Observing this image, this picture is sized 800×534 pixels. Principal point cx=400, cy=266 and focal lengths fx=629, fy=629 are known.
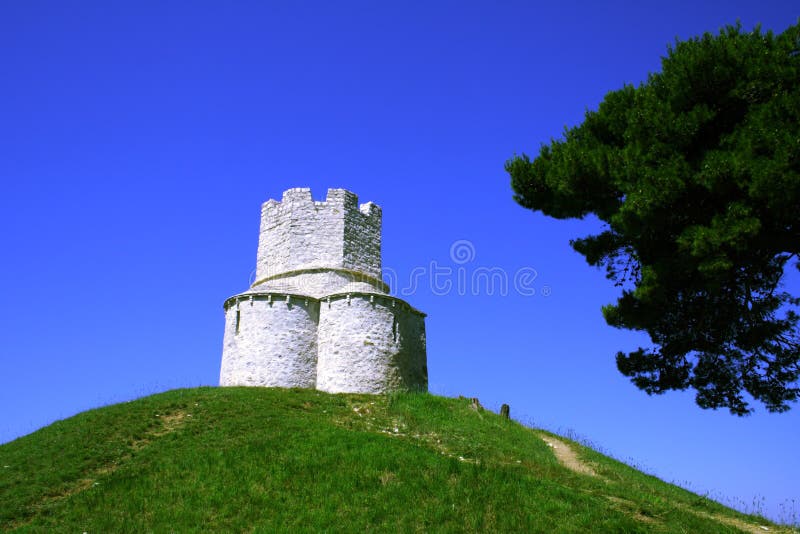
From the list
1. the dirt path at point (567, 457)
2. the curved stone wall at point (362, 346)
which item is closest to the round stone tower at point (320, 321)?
the curved stone wall at point (362, 346)

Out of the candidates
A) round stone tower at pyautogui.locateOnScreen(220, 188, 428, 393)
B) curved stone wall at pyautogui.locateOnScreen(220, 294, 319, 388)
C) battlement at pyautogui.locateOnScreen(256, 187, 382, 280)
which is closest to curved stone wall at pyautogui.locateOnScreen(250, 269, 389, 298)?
round stone tower at pyautogui.locateOnScreen(220, 188, 428, 393)

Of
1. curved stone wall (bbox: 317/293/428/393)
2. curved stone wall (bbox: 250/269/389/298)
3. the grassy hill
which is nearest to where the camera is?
the grassy hill

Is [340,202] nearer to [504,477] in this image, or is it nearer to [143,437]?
[143,437]

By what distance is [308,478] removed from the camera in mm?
14484

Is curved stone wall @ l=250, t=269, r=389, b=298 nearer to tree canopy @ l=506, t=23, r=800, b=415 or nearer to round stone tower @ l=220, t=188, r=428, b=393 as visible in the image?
round stone tower @ l=220, t=188, r=428, b=393

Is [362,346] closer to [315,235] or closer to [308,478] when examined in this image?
[315,235]

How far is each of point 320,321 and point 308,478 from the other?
1031cm

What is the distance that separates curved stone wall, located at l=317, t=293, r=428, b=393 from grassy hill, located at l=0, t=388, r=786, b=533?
8.61 feet

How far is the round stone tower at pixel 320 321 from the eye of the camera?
23234 millimetres

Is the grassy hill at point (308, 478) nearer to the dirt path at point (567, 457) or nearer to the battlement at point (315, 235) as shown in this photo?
the dirt path at point (567, 457)

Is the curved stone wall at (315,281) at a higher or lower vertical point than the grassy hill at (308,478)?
higher

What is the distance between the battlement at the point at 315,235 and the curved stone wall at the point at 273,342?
8.86 feet

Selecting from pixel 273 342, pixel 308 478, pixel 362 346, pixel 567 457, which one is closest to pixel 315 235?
pixel 273 342

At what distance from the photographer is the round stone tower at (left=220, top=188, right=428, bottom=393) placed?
23234 mm
